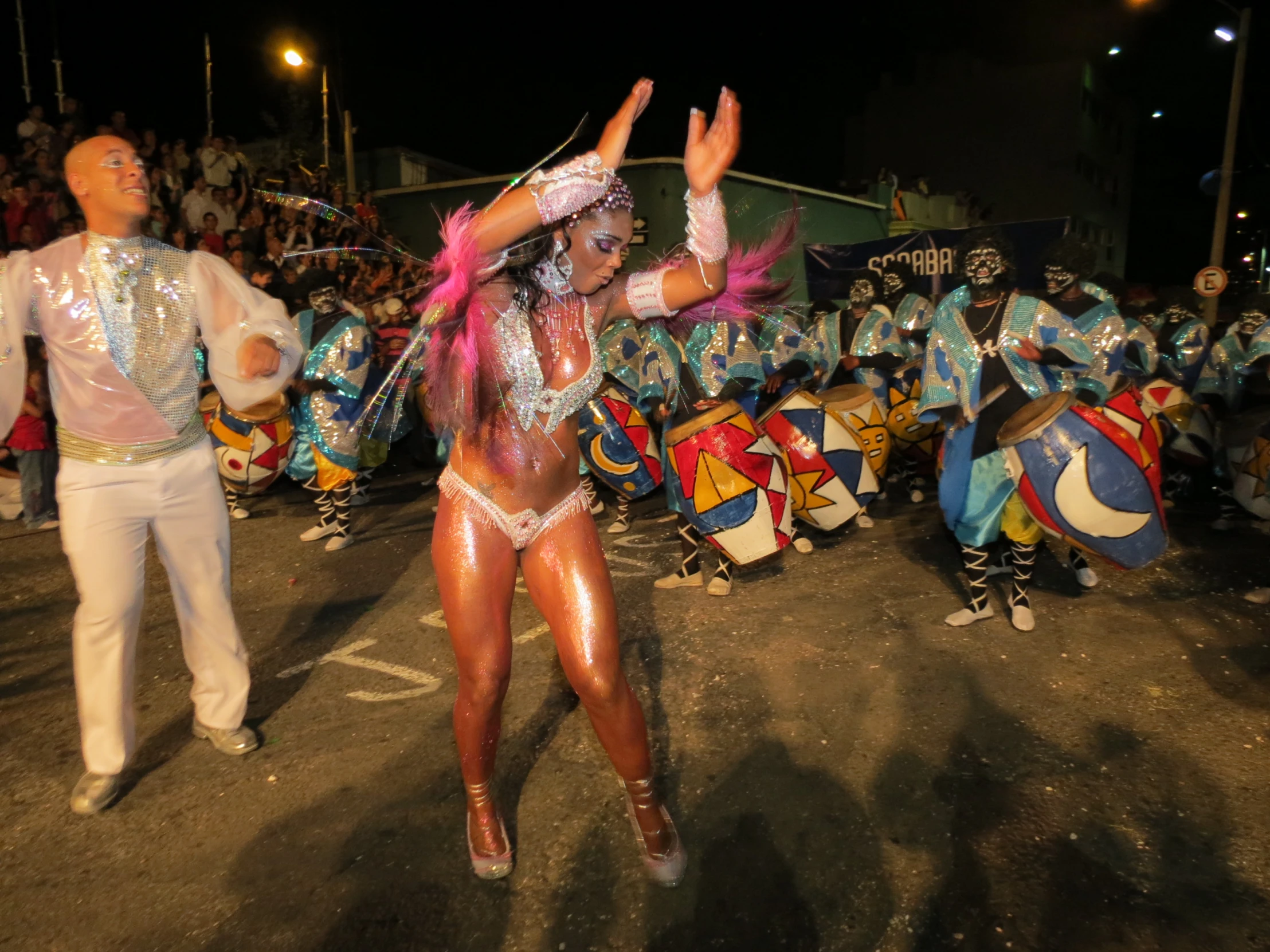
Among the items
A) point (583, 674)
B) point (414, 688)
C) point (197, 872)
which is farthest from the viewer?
point (414, 688)

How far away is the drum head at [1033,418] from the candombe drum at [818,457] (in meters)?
1.37

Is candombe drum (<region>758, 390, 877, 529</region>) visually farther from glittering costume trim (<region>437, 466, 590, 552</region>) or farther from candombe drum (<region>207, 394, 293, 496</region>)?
candombe drum (<region>207, 394, 293, 496</region>)

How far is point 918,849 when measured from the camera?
2457mm

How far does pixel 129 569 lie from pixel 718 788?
2.08 metres

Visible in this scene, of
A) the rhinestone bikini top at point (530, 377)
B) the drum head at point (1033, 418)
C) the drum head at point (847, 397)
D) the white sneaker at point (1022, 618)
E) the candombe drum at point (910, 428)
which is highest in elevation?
the rhinestone bikini top at point (530, 377)

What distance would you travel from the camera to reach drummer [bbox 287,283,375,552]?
5.64 metres

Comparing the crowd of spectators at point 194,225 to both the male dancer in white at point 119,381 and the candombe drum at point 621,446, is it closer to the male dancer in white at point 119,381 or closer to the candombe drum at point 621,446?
the candombe drum at point 621,446

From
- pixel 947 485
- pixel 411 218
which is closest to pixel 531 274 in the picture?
pixel 947 485

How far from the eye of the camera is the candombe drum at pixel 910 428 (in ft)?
22.5

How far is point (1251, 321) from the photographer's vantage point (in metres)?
6.66

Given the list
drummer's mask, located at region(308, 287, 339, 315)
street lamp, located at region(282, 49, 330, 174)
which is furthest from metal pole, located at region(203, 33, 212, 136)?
drummer's mask, located at region(308, 287, 339, 315)

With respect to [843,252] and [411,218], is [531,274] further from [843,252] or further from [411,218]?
[411,218]

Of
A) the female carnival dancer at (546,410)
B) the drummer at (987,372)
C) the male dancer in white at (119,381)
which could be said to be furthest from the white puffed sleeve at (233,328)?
the drummer at (987,372)

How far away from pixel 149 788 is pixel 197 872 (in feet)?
1.95
